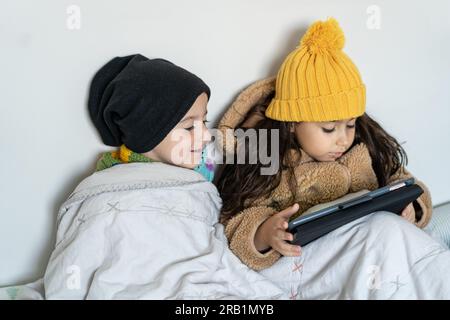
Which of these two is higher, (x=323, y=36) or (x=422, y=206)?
(x=323, y=36)

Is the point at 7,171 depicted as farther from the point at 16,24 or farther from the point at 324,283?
the point at 324,283

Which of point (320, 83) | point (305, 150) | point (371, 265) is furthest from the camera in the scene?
point (305, 150)

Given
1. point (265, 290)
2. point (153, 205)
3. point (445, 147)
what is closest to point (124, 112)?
point (153, 205)

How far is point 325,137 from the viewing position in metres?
1.19

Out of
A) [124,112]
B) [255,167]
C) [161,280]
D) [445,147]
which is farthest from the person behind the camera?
[445,147]

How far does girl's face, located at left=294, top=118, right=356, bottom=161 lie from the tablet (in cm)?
14

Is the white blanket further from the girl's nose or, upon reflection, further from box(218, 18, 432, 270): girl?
the girl's nose

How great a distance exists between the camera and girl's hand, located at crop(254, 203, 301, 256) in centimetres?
107

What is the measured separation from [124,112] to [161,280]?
0.35 m

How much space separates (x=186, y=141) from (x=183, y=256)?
245 mm

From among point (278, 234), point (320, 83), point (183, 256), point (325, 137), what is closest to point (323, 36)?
point (320, 83)

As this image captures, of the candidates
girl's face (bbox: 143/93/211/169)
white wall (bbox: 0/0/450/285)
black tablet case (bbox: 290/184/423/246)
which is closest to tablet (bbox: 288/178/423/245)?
black tablet case (bbox: 290/184/423/246)

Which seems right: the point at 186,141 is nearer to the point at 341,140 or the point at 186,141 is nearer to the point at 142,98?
the point at 142,98

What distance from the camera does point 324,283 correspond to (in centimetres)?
105
